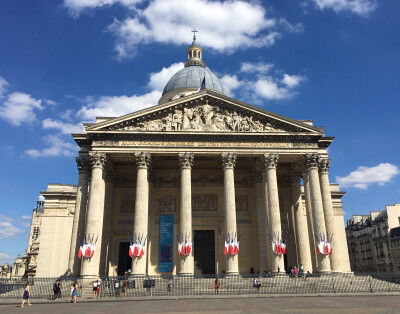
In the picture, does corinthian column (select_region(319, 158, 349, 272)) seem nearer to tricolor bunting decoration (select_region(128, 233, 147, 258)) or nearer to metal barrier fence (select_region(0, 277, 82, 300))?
tricolor bunting decoration (select_region(128, 233, 147, 258))

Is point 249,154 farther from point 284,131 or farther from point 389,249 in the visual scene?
point 389,249

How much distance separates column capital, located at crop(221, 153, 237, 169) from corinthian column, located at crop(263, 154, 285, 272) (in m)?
2.86

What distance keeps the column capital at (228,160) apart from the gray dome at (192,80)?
2433 cm

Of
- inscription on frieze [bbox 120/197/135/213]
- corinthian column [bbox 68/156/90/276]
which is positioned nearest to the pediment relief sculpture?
corinthian column [bbox 68/156/90/276]

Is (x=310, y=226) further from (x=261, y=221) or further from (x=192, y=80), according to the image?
(x=192, y=80)

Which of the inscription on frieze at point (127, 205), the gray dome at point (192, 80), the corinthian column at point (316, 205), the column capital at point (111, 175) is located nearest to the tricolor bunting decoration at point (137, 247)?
the inscription on frieze at point (127, 205)

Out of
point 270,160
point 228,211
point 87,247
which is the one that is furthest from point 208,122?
point 87,247

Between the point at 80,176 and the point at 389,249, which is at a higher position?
the point at 80,176

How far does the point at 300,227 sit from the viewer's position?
32281 millimetres

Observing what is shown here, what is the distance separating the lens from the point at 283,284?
949 inches

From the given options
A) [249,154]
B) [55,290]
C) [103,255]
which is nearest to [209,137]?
[249,154]

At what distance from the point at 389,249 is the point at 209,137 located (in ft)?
155

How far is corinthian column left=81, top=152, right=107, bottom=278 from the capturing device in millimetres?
26406

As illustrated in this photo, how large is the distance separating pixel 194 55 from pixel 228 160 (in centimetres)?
3546
